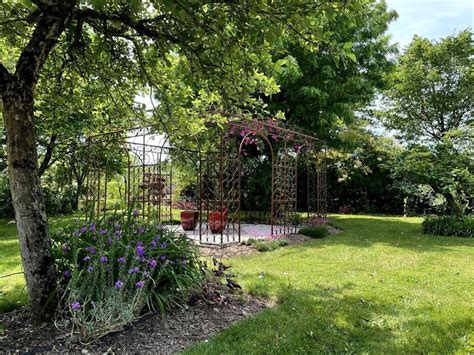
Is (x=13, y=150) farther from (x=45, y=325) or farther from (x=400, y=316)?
(x=400, y=316)

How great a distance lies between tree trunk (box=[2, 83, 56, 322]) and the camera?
2.68 m

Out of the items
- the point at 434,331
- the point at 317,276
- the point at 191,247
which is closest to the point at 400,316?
the point at 434,331

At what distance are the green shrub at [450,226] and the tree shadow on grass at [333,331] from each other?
24.5 feet

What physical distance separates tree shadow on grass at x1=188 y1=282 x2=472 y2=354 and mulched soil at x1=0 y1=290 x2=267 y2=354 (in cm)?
18

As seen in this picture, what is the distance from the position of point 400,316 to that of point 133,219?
2.82 metres

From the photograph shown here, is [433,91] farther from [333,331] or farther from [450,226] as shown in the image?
[333,331]

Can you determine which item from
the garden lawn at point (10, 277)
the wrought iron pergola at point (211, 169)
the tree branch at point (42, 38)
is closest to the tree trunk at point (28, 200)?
the tree branch at point (42, 38)

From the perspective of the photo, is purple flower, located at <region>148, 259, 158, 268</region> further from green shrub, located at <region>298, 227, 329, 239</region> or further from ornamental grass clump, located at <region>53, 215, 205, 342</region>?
green shrub, located at <region>298, 227, 329, 239</region>

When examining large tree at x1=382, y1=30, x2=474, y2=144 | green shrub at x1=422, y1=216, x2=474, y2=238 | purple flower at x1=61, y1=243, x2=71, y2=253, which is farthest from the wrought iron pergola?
purple flower at x1=61, y1=243, x2=71, y2=253

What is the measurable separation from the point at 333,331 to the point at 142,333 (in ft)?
5.11

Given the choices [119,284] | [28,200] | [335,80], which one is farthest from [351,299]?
[335,80]

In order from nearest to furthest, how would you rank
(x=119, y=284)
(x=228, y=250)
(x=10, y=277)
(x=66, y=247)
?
(x=119, y=284)
(x=66, y=247)
(x=10, y=277)
(x=228, y=250)

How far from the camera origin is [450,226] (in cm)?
997

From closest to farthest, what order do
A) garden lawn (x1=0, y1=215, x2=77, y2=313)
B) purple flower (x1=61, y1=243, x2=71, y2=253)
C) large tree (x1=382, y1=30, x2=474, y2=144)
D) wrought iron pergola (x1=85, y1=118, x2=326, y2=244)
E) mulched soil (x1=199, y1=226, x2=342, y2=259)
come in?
purple flower (x1=61, y1=243, x2=71, y2=253) < garden lawn (x1=0, y1=215, x2=77, y2=313) < mulched soil (x1=199, y1=226, x2=342, y2=259) < wrought iron pergola (x1=85, y1=118, x2=326, y2=244) < large tree (x1=382, y1=30, x2=474, y2=144)
